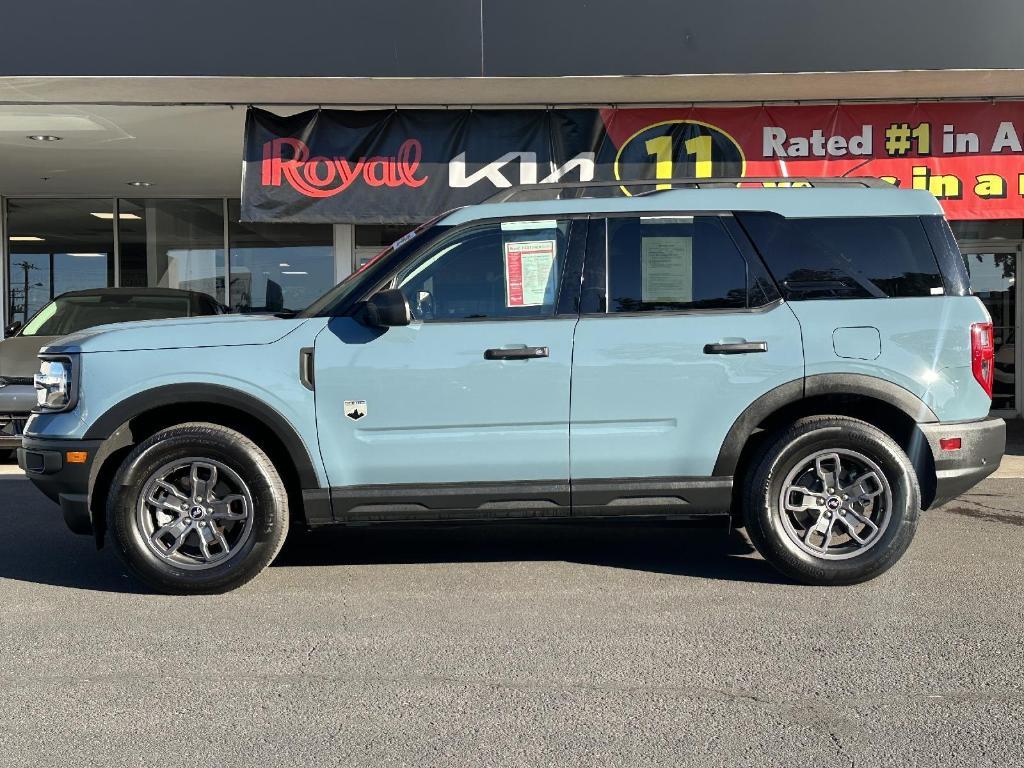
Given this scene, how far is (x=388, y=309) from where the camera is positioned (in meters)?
4.67

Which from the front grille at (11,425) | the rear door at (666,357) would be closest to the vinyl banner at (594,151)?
the front grille at (11,425)

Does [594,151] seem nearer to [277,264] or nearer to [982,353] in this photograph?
[982,353]

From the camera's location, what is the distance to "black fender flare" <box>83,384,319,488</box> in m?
4.74

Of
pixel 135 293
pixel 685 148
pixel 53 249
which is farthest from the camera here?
pixel 53 249

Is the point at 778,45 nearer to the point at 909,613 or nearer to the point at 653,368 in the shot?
the point at 653,368

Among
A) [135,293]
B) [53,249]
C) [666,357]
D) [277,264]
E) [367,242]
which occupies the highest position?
[53,249]

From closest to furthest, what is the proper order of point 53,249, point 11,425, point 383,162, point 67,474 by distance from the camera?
1. point 67,474
2. point 11,425
3. point 383,162
4. point 53,249

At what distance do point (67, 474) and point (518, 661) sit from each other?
249 centimetres

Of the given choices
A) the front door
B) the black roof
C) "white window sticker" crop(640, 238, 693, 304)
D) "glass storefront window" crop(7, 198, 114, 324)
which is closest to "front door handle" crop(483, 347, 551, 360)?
the front door

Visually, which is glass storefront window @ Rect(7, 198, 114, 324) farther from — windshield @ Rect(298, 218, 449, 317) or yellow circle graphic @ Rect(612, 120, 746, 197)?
windshield @ Rect(298, 218, 449, 317)

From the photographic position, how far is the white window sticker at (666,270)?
4934mm

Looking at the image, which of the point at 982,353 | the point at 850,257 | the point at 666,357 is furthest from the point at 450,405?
the point at 982,353

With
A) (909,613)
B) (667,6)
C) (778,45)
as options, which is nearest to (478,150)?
(667,6)

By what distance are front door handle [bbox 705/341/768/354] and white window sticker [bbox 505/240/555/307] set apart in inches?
33.1
